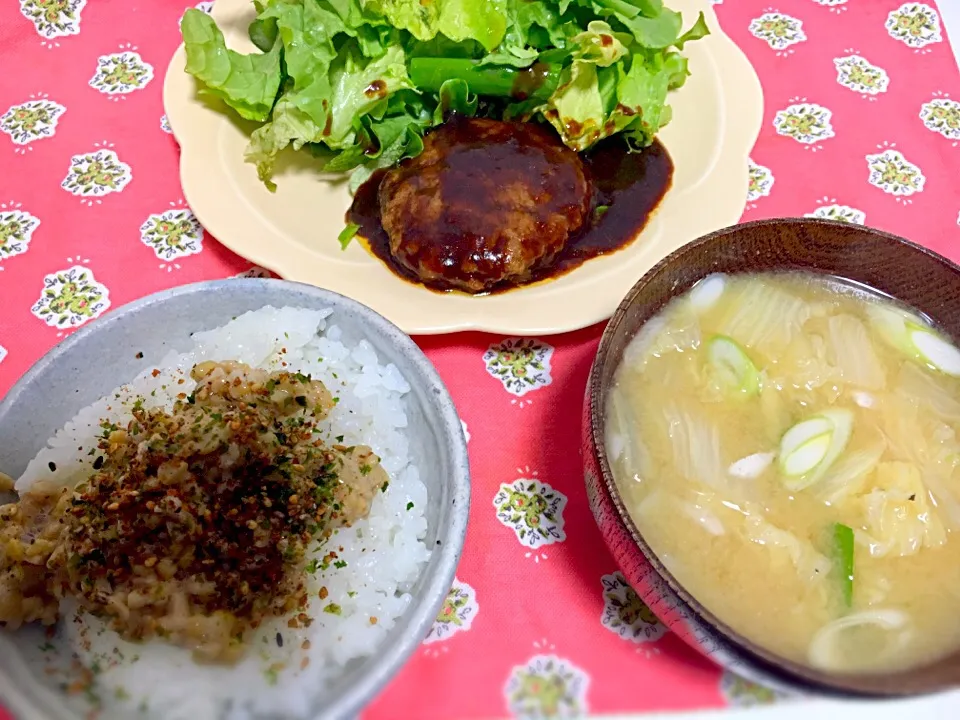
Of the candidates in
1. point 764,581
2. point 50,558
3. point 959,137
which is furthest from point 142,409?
point 959,137

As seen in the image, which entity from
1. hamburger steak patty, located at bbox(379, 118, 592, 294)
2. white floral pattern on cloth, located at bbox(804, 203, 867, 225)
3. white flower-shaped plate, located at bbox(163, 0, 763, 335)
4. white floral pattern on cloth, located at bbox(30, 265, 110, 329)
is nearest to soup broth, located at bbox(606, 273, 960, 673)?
white flower-shaped plate, located at bbox(163, 0, 763, 335)

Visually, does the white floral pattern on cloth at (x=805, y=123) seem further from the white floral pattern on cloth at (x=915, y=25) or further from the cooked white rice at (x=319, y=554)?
the cooked white rice at (x=319, y=554)

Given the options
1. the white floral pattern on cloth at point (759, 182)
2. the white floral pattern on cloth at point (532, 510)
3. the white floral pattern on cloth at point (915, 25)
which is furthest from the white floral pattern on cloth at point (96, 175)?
the white floral pattern on cloth at point (915, 25)

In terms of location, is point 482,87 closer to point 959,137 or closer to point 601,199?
→ point 601,199

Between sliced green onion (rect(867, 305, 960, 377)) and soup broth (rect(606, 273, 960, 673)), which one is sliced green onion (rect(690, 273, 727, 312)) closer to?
soup broth (rect(606, 273, 960, 673))

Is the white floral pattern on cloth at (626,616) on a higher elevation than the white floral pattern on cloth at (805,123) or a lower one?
lower

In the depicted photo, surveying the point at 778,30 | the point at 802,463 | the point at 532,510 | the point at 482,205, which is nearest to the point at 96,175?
the point at 482,205
